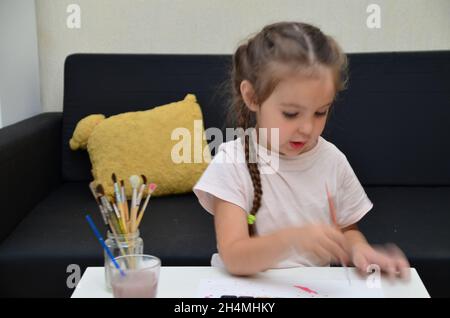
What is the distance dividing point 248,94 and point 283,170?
0.51 feet

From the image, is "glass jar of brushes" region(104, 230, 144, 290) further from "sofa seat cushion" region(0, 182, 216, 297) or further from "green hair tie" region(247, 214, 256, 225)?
"sofa seat cushion" region(0, 182, 216, 297)

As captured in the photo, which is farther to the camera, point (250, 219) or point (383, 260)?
point (250, 219)

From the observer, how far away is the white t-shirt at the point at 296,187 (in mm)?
984

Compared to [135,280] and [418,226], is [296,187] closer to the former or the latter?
[135,280]

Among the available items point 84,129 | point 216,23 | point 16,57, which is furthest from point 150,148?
point 16,57

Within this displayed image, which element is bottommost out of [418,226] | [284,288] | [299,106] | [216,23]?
[418,226]

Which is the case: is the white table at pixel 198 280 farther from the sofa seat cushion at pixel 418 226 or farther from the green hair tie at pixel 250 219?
the sofa seat cushion at pixel 418 226

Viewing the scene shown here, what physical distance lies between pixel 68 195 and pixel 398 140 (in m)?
1.09

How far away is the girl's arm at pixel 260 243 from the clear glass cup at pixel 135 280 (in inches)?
6.2

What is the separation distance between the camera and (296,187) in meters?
1.01

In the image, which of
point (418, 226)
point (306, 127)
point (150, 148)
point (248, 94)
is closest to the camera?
point (306, 127)

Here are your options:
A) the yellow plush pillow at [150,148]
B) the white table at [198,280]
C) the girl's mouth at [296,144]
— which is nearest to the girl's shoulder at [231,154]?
the girl's mouth at [296,144]

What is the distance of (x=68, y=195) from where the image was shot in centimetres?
174
